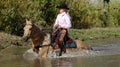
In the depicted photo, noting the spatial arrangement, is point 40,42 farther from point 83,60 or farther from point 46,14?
point 46,14

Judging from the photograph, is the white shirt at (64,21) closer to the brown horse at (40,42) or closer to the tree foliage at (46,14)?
the brown horse at (40,42)

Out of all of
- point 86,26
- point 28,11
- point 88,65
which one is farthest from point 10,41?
point 86,26

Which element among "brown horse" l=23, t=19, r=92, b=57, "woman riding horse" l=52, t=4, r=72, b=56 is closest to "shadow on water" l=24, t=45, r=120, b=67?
"brown horse" l=23, t=19, r=92, b=57

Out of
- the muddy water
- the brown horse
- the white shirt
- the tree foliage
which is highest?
the white shirt

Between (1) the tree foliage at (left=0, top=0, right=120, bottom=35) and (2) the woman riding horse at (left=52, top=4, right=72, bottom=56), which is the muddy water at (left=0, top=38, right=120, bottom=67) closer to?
(2) the woman riding horse at (left=52, top=4, right=72, bottom=56)

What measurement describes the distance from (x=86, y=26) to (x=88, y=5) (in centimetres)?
286

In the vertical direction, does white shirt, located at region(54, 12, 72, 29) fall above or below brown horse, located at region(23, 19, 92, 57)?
above

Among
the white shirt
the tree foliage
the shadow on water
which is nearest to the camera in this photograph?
the shadow on water

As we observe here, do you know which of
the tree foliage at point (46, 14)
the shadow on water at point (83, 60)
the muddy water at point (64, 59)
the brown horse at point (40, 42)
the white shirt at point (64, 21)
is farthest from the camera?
the tree foliage at point (46, 14)

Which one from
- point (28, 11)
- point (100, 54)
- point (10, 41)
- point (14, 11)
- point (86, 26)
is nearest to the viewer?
point (100, 54)

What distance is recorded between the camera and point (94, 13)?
39062 mm

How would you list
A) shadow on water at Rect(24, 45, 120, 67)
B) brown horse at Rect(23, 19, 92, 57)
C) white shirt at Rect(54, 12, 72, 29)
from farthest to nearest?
brown horse at Rect(23, 19, 92, 57) → white shirt at Rect(54, 12, 72, 29) → shadow on water at Rect(24, 45, 120, 67)

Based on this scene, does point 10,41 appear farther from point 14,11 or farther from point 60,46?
point 60,46

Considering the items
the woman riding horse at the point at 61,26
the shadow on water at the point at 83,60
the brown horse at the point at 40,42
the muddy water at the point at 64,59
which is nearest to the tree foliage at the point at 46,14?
the muddy water at the point at 64,59
